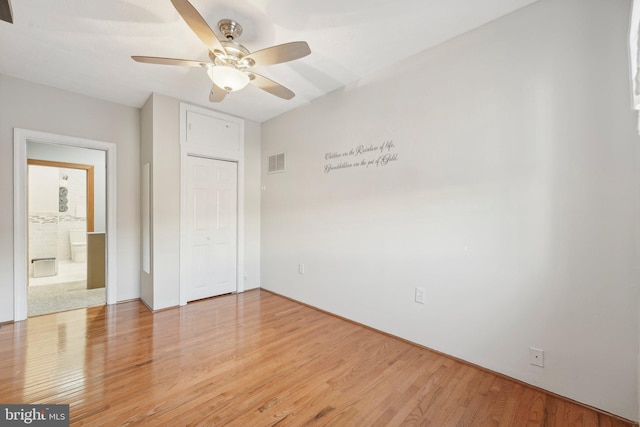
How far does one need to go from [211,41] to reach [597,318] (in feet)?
9.30

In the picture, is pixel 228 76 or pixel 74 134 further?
pixel 74 134

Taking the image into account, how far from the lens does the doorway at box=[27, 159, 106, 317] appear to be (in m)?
3.66

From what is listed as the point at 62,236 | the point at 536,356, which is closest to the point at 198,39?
the point at 536,356

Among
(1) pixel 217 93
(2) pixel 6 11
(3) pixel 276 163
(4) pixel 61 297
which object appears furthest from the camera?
(3) pixel 276 163

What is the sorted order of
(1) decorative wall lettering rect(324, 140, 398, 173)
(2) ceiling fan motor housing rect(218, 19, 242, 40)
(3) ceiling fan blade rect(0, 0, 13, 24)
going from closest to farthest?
(3) ceiling fan blade rect(0, 0, 13, 24)
(2) ceiling fan motor housing rect(218, 19, 242, 40)
(1) decorative wall lettering rect(324, 140, 398, 173)

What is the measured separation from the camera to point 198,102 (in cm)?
334

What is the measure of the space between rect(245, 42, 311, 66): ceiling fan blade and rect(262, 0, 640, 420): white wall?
3.81 ft

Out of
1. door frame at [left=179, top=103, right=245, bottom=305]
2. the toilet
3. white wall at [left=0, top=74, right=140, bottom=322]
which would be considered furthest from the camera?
the toilet

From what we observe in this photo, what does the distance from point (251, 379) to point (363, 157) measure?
2.16 m

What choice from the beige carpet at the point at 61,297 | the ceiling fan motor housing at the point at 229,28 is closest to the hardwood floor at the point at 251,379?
the beige carpet at the point at 61,297

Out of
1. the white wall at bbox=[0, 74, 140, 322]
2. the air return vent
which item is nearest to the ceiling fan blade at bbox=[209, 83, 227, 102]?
the air return vent

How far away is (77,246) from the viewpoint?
5844 millimetres
